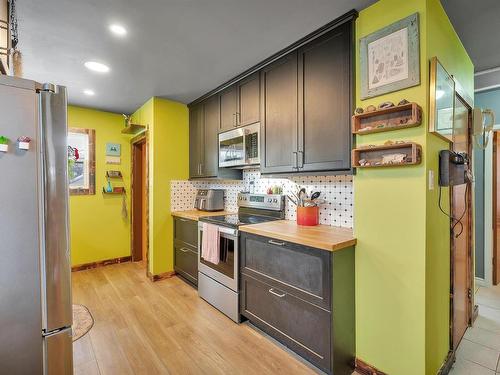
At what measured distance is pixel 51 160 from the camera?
95cm

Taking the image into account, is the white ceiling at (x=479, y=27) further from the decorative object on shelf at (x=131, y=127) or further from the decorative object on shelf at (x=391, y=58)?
the decorative object on shelf at (x=131, y=127)

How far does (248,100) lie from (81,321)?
107 inches

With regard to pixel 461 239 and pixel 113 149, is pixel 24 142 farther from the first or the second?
pixel 113 149

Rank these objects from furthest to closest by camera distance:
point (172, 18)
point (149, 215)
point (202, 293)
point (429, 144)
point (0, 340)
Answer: point (149, 215) → point (202, 293) → point (172, 18) → point (429, 144) → point (0, 340)

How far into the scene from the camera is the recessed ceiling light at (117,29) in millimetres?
1878

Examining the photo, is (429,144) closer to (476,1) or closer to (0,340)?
(476,1)

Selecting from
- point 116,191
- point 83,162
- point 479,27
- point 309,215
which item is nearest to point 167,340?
point 309,215

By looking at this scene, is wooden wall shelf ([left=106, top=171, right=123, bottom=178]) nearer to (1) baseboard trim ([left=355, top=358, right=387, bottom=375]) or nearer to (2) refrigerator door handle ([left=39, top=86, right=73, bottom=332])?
(2) refrigerator door handle ([left=39, top=86, right=73, bottom=332])

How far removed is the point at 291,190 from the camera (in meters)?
2.69

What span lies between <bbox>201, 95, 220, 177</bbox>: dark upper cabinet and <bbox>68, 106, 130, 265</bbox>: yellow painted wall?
5.49ft

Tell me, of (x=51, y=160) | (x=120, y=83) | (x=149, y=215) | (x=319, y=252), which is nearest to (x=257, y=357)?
(x=319, y=252)

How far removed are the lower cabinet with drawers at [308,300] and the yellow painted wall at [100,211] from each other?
2936mm

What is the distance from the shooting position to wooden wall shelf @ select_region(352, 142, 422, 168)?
4.81ft

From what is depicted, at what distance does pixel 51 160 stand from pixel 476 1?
8.27 feet
